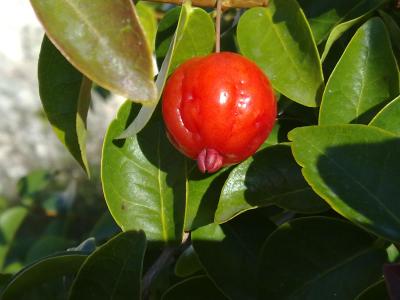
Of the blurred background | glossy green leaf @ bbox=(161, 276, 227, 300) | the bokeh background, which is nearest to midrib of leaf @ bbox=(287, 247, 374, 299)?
glossy green leaf @ bbox=(161, 276, 227, 300)

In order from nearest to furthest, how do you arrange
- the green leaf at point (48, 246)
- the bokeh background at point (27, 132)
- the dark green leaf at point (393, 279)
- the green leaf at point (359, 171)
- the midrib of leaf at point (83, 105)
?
1. the dark green leaf at point (393, 279)
2. the green leaf at point (359, 171)
3. the midrib of leaf at point (83, 105)
4. the green leaf at point (48, 246)
5. the bokeh background at point (27, 132)

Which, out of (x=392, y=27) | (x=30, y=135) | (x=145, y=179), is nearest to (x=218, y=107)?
(x=145, y=179)

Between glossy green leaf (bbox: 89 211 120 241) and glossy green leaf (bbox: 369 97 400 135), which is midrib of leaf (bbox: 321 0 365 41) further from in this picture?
glossy green leaf (bbox: 89 211 120 241)

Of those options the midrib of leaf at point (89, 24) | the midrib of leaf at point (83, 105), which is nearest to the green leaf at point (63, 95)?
the midrib of leaf at point (83, 105)

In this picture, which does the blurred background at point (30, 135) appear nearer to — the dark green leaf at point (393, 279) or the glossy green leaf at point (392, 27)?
the glossy green leaf at point (392, 27)

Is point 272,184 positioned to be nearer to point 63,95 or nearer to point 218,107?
point 218,107

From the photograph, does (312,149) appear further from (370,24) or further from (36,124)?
(36,124)
